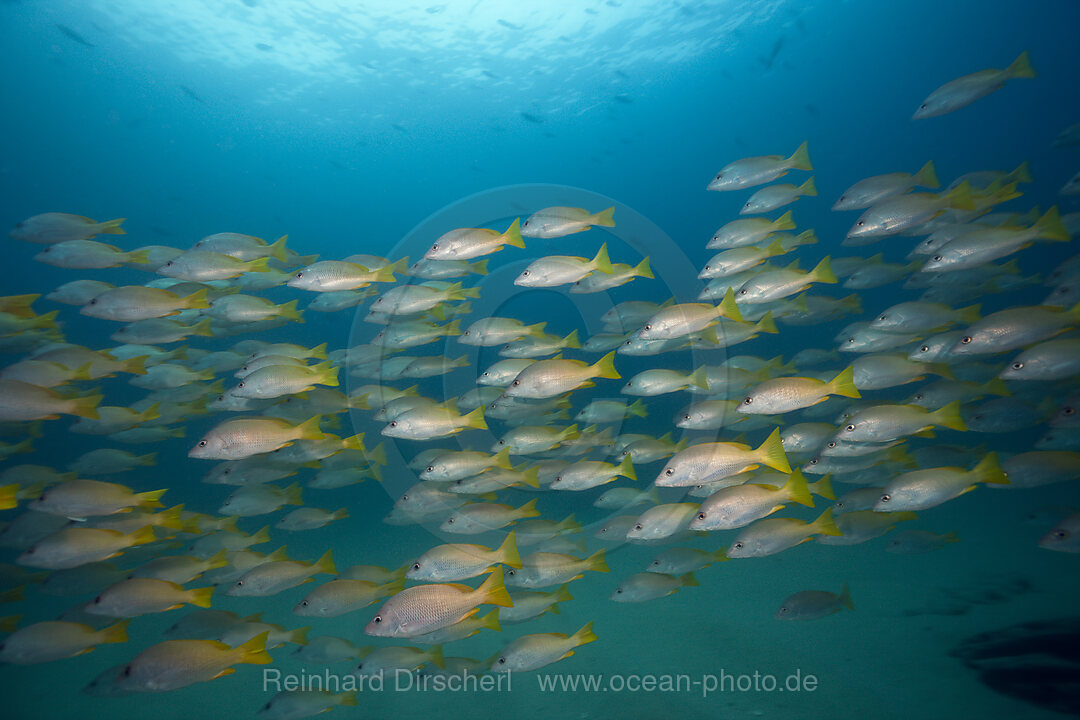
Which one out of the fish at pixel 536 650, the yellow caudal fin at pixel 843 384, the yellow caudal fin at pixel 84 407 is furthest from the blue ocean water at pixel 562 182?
the yellow caudal fin at pixel 84 407

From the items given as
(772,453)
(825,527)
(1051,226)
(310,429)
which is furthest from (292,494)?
(1051,226)

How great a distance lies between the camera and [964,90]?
14.7ft

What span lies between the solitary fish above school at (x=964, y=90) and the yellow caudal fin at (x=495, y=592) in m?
5.40

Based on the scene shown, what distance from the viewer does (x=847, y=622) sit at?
17.9ft

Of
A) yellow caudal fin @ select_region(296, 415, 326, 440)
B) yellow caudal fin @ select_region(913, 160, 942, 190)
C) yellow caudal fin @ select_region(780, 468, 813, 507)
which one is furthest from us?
yellow caudal fin @ select_region(913, 160, 942, 190)

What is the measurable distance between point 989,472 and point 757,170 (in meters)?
3.32

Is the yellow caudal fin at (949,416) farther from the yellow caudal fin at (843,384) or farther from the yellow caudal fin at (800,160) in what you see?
the yellow caudal fin at (800,160)

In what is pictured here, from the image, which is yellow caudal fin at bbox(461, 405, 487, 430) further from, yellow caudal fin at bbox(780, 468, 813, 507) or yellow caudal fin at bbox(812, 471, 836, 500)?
yellow caudal fin at bbox(812, 471, 836, 500)

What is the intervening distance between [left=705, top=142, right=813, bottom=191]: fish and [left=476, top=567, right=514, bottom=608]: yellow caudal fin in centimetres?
417

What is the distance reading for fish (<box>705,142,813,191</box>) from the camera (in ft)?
16.1

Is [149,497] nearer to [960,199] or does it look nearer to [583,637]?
[583,637]

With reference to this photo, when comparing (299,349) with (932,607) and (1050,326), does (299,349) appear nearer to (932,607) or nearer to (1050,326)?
(1050,326)

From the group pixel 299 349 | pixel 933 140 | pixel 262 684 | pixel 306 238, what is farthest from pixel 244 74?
pixel 933 140

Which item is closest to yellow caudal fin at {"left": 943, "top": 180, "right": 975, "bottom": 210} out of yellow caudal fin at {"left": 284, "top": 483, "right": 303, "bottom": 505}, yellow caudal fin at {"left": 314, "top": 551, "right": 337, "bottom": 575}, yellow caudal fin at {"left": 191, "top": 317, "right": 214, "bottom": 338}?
yellow caudal fin at {"left": 314, "top": 551, "right": 337, "bottom": 575}
